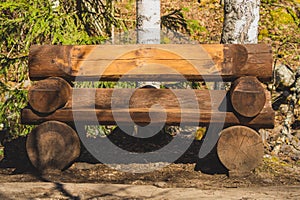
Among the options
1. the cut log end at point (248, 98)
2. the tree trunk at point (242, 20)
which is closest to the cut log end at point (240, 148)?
the cut log end at point (248, 98)

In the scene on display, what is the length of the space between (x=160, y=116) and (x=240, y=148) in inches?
38.2

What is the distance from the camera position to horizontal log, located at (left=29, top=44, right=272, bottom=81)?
18.0 feet

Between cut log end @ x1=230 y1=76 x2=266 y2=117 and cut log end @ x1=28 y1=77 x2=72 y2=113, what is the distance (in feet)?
6.31

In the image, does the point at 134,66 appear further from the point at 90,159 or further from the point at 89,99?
the point at 90,159

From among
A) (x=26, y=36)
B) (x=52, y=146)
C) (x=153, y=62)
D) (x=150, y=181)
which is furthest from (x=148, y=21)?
(x=150, y=181)

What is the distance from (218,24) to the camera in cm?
1036

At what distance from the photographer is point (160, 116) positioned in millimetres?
5535

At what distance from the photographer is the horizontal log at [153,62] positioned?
18.0ft

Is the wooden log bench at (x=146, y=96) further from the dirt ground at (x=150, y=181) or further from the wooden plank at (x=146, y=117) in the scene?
the dirt ground at (x=150, y=181)

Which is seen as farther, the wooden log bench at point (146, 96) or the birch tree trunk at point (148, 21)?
the birch tree trunk at point (148, 21)

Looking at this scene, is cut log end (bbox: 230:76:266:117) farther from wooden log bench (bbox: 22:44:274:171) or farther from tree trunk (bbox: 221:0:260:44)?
tree trunk (bbox: 221:0:260:44)

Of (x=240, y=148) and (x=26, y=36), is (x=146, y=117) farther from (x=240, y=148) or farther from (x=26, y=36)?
(x=26, y=36)

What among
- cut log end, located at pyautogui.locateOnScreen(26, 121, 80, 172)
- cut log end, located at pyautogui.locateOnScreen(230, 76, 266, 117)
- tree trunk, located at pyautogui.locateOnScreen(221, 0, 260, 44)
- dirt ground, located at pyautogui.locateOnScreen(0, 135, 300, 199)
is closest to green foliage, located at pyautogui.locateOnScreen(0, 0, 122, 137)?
dirt ground, located at pyautogui.locateOnScreen(0, 135, 300, 199)

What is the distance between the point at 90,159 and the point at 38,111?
3.81 ft
